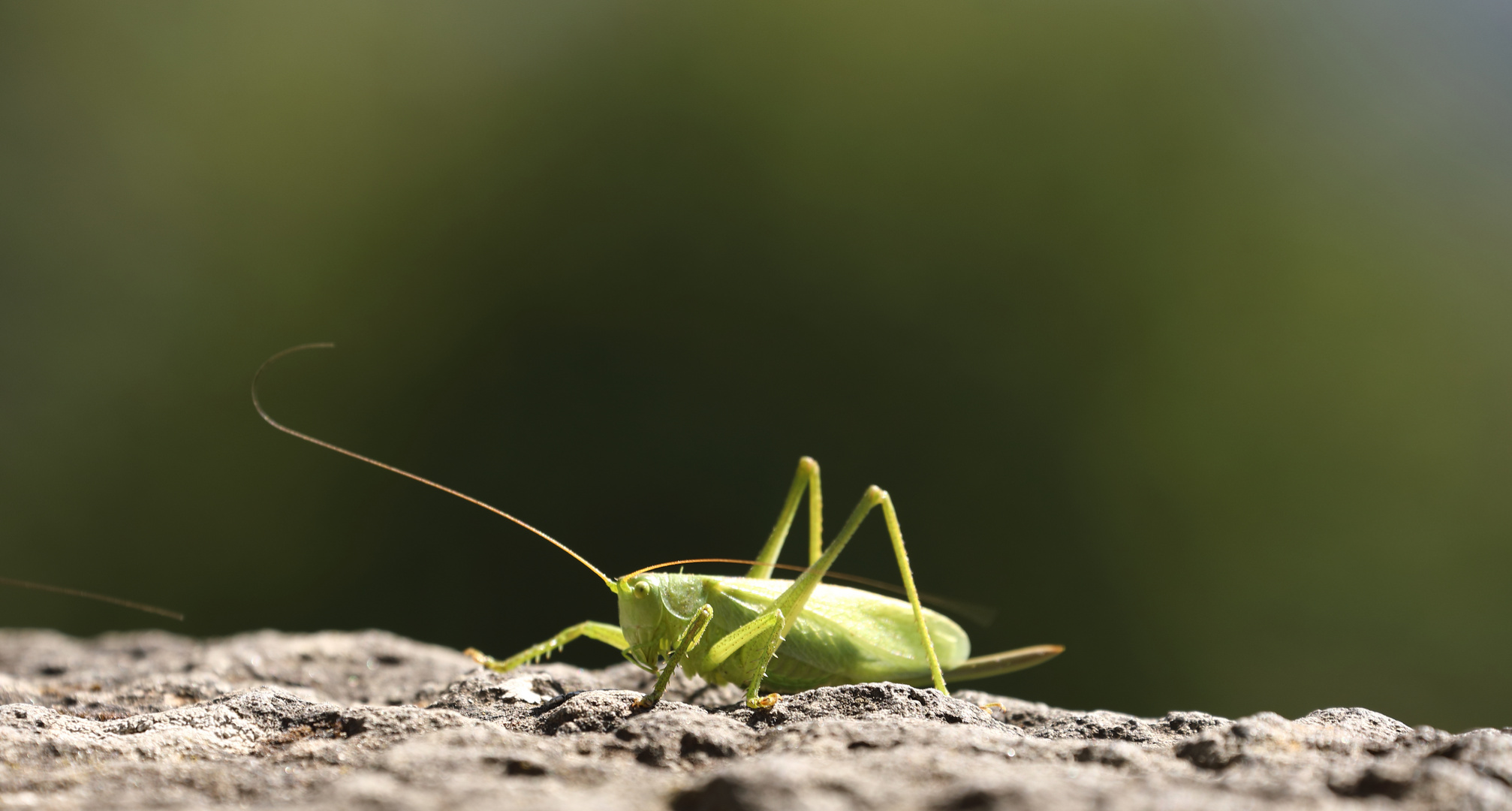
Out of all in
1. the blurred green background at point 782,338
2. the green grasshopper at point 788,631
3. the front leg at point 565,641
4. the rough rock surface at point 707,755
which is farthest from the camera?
the blurred green background at point 782,338

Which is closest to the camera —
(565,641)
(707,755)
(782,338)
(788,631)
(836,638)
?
(707,755)

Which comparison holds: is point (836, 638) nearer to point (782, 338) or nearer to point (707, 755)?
point (707, 755)

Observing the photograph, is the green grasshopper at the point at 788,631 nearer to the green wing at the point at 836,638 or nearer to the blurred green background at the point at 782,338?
the green wing at the point at 836,638

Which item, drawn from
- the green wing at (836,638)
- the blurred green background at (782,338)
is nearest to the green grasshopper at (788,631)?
the green wing at (836,638)

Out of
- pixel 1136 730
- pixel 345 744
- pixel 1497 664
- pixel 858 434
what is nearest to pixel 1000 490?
pixel 858 434

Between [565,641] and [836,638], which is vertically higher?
[836,638]

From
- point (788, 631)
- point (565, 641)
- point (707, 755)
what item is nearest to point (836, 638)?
point (788, 631)

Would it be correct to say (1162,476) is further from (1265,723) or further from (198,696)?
(198,696)
